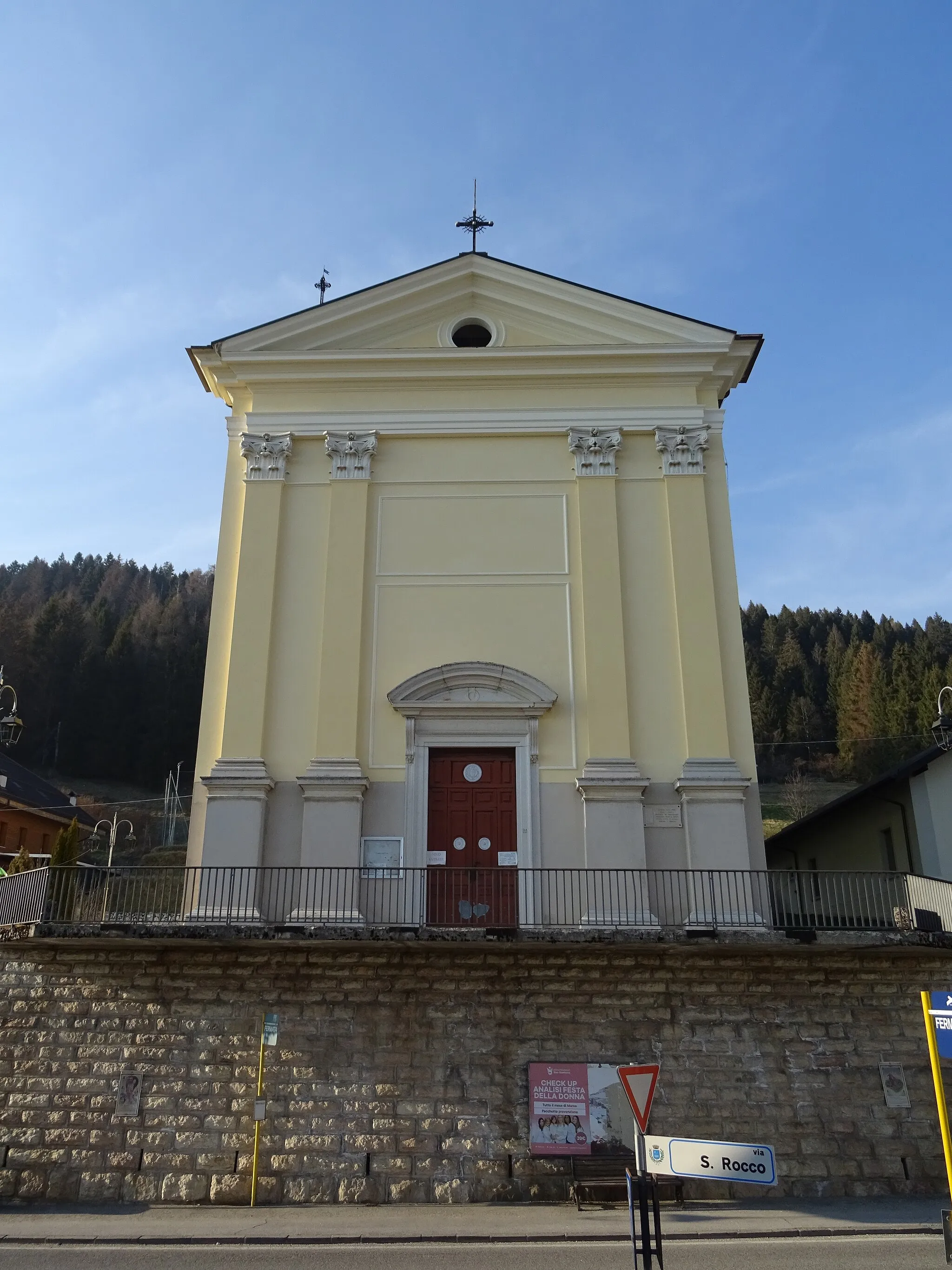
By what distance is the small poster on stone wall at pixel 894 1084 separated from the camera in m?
13.4

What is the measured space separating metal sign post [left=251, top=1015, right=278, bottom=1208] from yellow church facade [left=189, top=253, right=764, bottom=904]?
3142 mm

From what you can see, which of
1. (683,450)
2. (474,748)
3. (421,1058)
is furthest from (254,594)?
(421,1058)

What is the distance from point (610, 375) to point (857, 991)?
11.6 meters

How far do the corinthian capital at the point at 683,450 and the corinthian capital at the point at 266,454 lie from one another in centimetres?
703

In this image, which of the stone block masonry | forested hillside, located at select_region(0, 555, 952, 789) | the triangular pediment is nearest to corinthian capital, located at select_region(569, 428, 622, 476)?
the triangular pediment

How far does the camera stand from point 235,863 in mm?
15961

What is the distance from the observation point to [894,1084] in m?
13.5

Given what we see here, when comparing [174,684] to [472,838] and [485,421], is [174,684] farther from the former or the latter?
[472,838]

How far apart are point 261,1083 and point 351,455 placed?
10852 millimetres

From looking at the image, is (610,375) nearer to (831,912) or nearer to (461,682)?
(461,682)

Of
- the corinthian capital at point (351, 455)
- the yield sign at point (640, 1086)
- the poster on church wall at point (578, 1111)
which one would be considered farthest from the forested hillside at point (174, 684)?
the yield sign at point (640, 1086)

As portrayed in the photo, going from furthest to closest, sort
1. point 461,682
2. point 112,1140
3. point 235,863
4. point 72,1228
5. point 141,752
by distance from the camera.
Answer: point 141,752 → point 461,682 → point 235,863 → point 112,1140 → point 72,1228

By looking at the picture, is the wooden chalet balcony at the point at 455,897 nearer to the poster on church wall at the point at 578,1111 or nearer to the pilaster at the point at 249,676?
the pilaster at the point at 249,676

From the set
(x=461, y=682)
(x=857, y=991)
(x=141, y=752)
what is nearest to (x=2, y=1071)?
(x=461, y=682)
